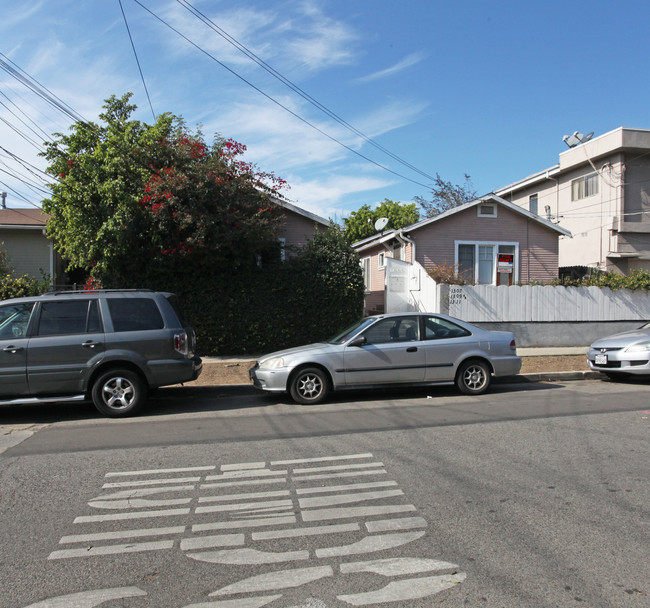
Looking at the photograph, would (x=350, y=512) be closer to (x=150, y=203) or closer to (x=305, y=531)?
(x=305, y=531)

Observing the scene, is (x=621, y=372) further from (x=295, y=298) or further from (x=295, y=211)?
(x=295, y=211)

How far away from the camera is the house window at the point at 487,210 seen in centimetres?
1822

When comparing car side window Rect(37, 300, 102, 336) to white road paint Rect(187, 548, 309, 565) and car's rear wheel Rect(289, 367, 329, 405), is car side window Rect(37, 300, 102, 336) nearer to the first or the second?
car's rear wheel Rect(289, 367, 329, 405)

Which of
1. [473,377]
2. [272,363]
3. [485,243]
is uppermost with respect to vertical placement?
[485,243]

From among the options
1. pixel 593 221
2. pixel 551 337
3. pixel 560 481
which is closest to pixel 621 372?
pixel 551 337

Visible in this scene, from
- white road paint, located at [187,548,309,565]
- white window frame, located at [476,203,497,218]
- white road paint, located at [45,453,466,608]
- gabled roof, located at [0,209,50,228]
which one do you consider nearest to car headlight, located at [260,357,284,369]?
white road paint, located at [45,453,466,608]

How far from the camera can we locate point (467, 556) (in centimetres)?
344

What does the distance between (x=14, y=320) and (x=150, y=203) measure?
223 inches

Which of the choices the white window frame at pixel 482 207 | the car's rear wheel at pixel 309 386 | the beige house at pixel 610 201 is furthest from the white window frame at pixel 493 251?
the car's rear wheel at pixel 309 386

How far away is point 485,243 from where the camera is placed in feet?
60.0

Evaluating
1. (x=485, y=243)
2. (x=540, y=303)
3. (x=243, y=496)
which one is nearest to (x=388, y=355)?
(x=243, y=496)

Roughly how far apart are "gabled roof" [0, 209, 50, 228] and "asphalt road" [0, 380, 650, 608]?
13.2m

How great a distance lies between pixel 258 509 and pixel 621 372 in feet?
28.9

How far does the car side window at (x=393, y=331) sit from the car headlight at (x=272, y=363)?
1.50 meters
